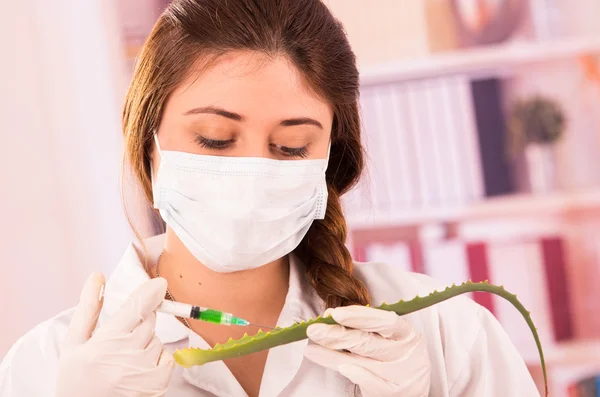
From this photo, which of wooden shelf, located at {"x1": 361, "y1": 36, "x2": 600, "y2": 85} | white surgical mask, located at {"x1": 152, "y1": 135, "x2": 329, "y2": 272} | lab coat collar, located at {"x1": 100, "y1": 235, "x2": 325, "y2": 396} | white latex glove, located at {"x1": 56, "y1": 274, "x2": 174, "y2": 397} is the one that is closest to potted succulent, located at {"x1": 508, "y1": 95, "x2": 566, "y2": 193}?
wooden shelf, located at {"x1": 361, "y1": 36, "x2": 600, "y2": 85}

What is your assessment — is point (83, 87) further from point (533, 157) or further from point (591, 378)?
point (591, 378)

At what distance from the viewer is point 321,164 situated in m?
1.22

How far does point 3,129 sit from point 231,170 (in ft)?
4.60

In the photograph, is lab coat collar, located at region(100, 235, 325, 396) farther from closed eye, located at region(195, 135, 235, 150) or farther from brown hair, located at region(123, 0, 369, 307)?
closed eye, located at region(195, 135, 235, 150)

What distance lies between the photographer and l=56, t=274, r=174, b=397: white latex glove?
0.97 meters

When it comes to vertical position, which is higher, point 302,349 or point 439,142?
point 439,142

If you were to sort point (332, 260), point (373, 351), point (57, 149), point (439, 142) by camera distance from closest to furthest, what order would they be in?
point (373, 351) → point (332, 260) → point (439, 142) → point (57, 149)

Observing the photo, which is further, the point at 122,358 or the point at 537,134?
the point at 537,134

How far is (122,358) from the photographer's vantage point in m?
0.97

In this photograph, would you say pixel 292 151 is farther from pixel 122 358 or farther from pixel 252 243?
pixel 122 358

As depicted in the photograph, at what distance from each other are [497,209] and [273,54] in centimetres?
134

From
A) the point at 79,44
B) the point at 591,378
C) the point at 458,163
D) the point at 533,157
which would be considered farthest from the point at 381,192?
the point at 79,44

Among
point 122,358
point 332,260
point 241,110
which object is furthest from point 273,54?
point 122,358

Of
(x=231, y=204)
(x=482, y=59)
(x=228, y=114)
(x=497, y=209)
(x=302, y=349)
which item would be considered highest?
(x=482, y=59)
